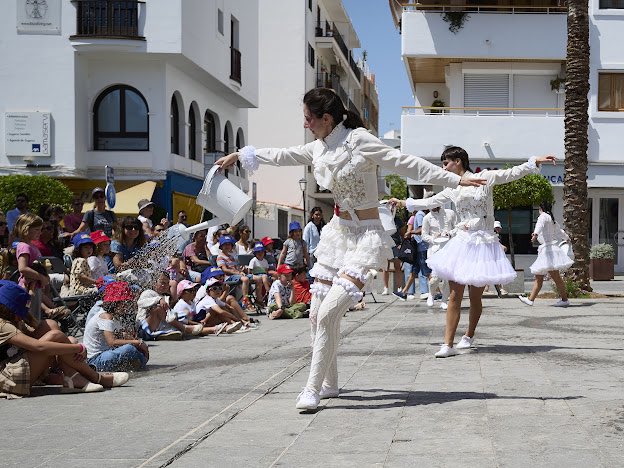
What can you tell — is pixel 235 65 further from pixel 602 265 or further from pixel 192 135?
pixel 602 265

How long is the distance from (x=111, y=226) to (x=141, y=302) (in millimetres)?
3407

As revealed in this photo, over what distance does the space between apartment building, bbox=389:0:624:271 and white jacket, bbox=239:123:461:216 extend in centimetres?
2362

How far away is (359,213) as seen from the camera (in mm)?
7379

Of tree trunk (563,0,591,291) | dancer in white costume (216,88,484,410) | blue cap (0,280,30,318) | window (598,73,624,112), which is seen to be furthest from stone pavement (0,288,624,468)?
window (598,73,624,112)

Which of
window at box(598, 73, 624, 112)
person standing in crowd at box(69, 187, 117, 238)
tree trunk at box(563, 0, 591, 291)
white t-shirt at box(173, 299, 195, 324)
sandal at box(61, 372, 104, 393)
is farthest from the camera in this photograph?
window at box(598, 73, 624, 112)

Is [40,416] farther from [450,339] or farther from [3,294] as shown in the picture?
[450,339]

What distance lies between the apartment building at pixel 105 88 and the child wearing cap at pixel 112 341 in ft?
63.6

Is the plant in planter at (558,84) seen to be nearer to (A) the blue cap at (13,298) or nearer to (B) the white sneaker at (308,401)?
(A) the blue cap at (13,298)

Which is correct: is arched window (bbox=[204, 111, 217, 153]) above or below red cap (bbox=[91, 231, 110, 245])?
above

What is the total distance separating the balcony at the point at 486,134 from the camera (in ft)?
102

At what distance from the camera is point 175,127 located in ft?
115

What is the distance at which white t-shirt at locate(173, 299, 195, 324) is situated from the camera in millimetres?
13695

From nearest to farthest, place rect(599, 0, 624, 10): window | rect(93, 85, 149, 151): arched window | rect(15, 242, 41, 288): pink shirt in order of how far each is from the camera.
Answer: rect(15, 242, 41, 288): pink shirt → rect(599, 0, 624, 10): window → rect(93, 85, 149, 151): arched window

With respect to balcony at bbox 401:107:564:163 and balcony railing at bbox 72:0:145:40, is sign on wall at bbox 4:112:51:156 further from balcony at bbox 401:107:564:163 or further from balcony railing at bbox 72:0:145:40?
balcony at bbox 401:107:564:163
